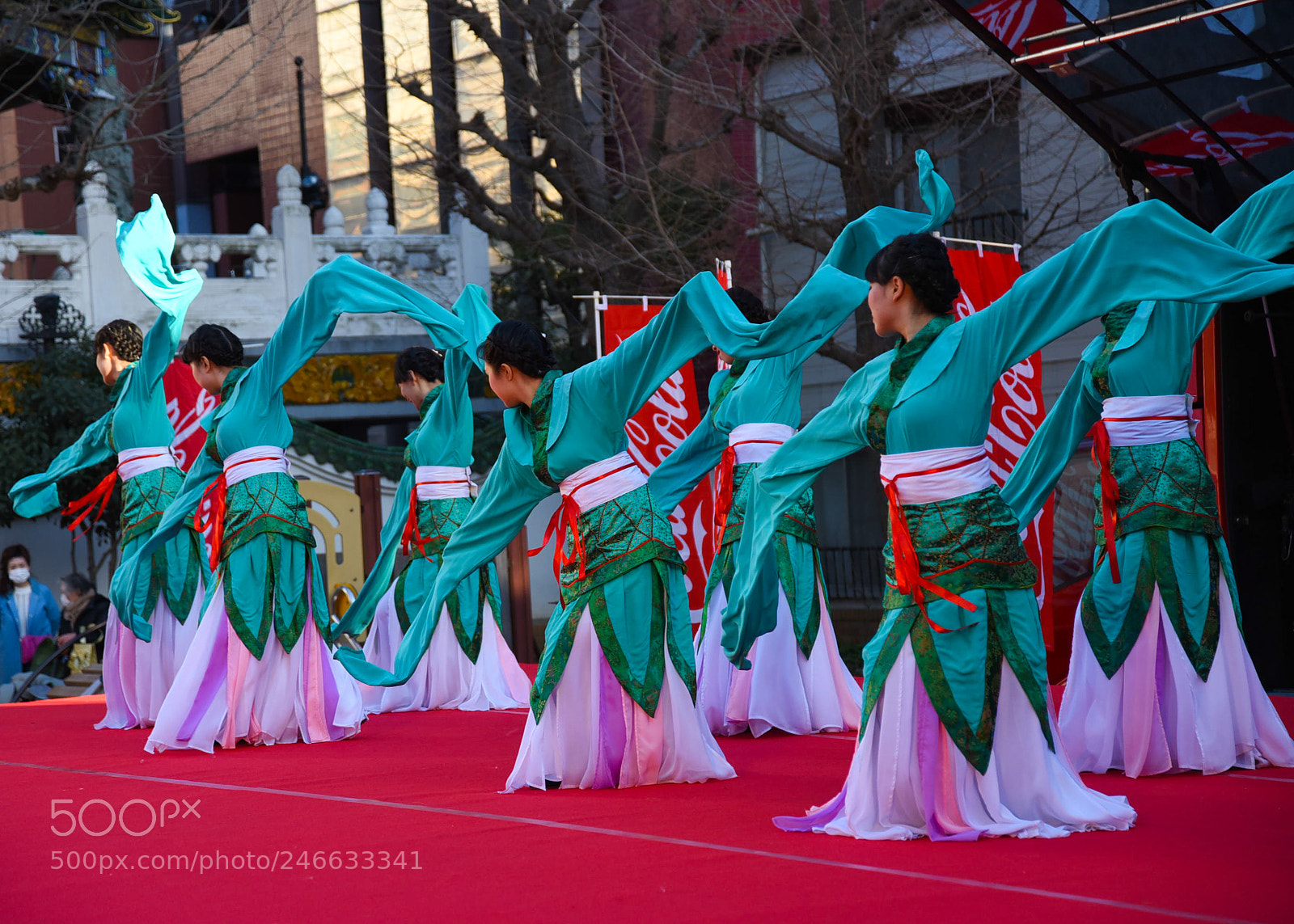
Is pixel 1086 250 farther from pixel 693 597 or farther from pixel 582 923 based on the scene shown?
pixel 693 597

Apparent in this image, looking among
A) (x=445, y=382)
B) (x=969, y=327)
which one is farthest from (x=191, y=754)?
(x=969, y=327)

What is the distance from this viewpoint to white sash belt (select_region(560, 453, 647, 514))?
426cm

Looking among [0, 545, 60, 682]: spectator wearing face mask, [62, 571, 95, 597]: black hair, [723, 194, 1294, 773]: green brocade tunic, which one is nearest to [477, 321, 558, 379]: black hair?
[723, 194, 1294, 773]: green brocade tunic

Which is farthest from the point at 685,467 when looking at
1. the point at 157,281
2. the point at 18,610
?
the point at 18,610

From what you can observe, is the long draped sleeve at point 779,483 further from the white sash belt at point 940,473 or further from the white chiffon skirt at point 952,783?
the white chiffon skirt at point 952,783

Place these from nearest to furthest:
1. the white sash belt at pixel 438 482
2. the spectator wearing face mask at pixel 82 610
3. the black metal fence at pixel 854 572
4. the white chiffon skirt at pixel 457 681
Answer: the white chiffon skirt at pixel 457 681, the white sash belt at pixel 438 482, the spectator wearing face mask at pixel 82 610, the black metal fence at pixel 854 572

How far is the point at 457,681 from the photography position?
22.4 feet

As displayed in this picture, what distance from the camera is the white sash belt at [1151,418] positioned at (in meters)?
4.43

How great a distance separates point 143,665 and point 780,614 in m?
2.71

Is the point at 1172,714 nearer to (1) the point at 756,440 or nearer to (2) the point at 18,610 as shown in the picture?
(1) the point at 756,440

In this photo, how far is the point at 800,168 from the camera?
476 inches

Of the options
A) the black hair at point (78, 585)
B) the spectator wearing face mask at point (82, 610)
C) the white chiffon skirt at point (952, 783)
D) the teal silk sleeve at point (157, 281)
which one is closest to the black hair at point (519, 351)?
the white chiffon skirt at point (952, 783)

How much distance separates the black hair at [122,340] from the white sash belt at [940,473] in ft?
13.2

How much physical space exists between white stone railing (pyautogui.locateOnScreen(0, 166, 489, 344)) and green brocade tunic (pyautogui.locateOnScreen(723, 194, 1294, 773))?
8.94 m
